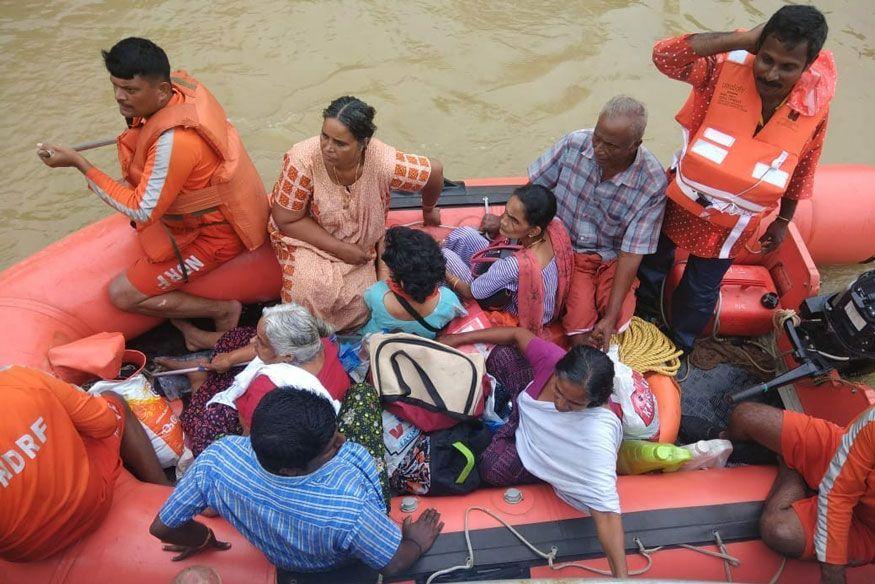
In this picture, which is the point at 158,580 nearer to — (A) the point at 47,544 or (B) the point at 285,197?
(A) the point at 47,544

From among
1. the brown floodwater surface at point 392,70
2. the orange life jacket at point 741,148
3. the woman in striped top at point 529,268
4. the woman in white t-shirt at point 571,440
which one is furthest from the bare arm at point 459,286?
the brown floodwater surface at point 392,70

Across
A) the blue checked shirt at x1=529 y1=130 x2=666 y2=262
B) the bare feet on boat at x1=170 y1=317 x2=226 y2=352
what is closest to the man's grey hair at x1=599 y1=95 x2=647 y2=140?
the blue checked shirt at x1=529 y1=130 x2=666 y2=262

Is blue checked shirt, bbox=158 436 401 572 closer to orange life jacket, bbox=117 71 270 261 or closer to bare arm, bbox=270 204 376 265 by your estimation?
bare arm, bbox=270 204 376 265

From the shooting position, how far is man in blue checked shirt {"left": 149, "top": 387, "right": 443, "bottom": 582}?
59.1 inches

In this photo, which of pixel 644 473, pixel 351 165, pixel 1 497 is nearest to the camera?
pixel 1 497

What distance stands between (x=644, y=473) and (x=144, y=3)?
17.0ft

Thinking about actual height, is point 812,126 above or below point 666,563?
above

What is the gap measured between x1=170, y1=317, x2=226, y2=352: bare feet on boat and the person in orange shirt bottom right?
2.51 ft

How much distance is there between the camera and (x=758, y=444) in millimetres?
2500

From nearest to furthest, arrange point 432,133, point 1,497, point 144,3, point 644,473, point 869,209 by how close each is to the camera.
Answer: point 1,497 → point 644,473 → point 869,209 → point 432,133 → point 144,3

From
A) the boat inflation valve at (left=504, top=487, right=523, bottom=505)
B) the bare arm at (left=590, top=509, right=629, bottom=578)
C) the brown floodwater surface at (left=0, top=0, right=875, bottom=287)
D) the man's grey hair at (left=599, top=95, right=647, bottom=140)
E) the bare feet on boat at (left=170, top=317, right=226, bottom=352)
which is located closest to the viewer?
the bare arm at (left=590, top=509, right=629, bottom=578)

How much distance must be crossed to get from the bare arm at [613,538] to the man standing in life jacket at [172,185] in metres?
1.79

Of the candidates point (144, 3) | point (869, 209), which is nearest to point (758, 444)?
point (869, 209)

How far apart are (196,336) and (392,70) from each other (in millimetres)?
2805
